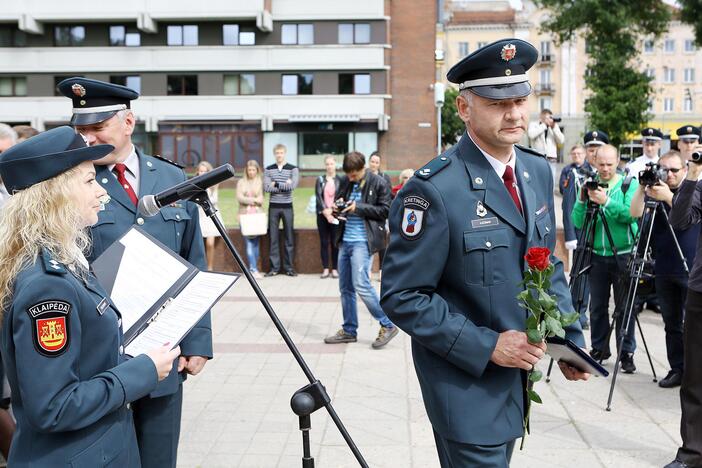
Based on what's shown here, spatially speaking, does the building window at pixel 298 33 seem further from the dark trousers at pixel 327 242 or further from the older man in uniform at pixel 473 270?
the older man in uniform at pixel 473 270

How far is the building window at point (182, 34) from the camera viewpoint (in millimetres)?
44438

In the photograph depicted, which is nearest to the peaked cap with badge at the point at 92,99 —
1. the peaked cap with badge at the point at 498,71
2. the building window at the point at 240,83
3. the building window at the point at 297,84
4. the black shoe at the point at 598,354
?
the peaked cap with badge at the point at 498,71

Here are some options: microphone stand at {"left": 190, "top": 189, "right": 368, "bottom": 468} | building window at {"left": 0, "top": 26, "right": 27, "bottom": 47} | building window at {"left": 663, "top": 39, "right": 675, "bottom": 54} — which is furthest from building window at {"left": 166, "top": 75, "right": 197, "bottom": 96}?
building window at {"left": 663, "top": 39, "right": 675, "bottom": 54}

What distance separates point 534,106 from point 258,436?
83.8m

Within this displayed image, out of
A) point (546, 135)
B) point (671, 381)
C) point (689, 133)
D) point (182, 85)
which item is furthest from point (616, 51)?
point (671, 381)

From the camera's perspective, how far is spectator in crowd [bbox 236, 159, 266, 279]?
1295cm

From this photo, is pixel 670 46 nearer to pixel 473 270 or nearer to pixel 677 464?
pixel 677 464

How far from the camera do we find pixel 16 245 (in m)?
2.30

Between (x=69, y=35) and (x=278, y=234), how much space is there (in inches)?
1457

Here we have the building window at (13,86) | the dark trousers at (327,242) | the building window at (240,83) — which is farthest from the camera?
the building window at (13,86)

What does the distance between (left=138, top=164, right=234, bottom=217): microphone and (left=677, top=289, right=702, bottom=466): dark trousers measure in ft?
10.3

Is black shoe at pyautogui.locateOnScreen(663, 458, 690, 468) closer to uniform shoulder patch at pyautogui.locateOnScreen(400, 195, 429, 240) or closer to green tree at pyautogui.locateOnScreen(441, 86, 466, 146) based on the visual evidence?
uniform shoulder patch at pyautogui.locateOnScreen(400, 195, 429, 240)

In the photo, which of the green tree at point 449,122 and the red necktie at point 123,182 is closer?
the red necktie at point 123,182

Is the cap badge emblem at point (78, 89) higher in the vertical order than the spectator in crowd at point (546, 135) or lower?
lower
